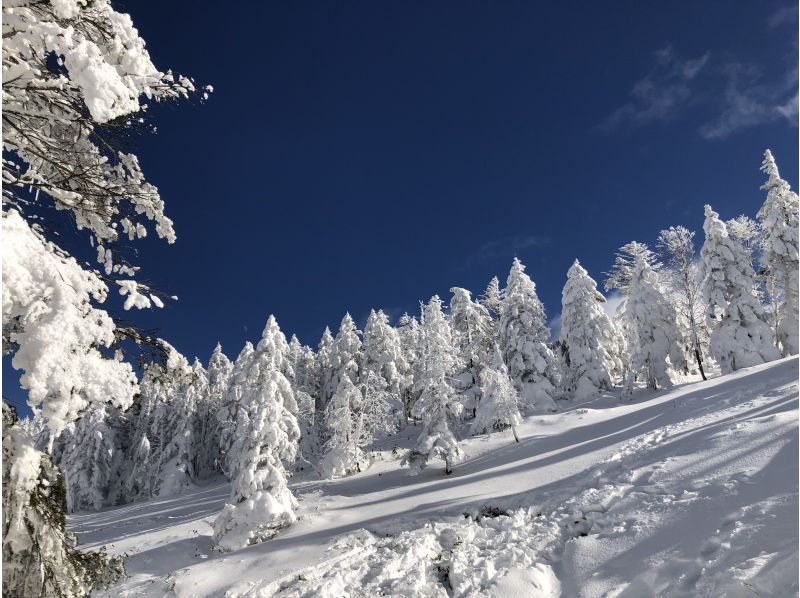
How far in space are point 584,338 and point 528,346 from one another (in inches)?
207

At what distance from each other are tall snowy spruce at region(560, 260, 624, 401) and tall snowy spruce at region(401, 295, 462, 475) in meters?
14.3

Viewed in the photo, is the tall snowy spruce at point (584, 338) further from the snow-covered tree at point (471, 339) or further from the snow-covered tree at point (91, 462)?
the snow-covered tree at point (91, 462)

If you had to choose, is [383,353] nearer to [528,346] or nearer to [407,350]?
[407,350]

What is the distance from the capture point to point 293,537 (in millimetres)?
17984

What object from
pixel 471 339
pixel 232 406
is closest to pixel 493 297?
pixel 471 339

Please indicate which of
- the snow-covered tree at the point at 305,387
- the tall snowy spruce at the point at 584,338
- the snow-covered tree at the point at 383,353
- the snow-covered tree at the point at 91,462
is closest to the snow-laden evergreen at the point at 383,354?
the snow-covered tree at the point at 383,353

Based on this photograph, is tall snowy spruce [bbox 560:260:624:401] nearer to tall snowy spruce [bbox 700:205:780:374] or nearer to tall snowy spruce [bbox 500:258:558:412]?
tall snowy spruce [bbox 500:258:558:412]

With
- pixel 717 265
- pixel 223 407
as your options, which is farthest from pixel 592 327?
pixel 223 407

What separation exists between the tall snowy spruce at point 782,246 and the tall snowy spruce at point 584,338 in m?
11.7

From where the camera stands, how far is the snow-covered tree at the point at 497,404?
28.0 meters

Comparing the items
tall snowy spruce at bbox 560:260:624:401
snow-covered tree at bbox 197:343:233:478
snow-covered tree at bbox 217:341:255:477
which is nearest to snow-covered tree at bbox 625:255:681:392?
tall snowy spruce at bbox 560:260:624:401

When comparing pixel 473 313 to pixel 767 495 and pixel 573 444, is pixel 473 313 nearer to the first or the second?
pixel 573 444

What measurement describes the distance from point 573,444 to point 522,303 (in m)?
17.1

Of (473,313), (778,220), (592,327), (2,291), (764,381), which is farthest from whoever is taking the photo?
(473,313)
